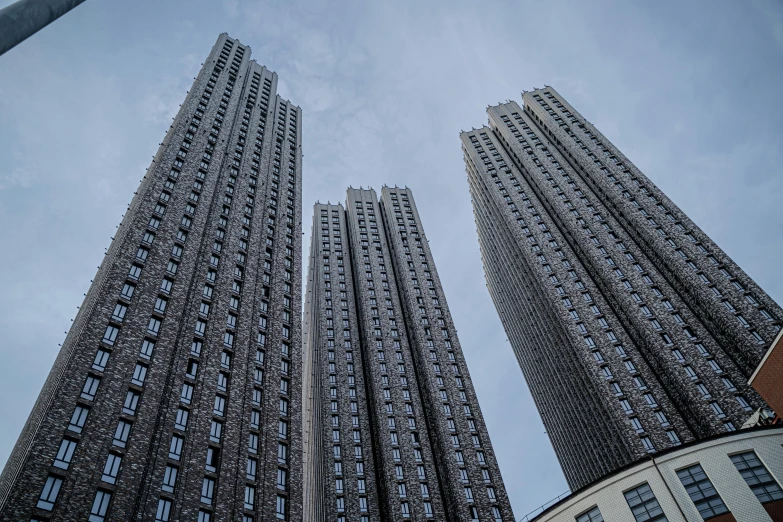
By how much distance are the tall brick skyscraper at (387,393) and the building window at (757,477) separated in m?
40.1

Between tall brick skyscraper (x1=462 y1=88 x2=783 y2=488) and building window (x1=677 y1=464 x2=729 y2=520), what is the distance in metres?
30.4

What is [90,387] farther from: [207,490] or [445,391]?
[445,391]

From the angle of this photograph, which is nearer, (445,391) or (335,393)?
(445,391)

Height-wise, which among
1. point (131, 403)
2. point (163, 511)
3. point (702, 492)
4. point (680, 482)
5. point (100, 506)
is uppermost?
point (131, 403)

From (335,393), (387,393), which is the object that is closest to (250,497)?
(387,393)

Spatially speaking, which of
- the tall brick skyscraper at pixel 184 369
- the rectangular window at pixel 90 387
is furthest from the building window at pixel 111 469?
the rectangular window at pixel 90 387

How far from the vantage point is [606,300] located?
276 feet

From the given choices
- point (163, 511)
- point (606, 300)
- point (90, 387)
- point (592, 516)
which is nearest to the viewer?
point (592, 516)

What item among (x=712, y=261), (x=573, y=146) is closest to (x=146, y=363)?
(x=712, y=261)

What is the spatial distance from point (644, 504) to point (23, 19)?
129ft

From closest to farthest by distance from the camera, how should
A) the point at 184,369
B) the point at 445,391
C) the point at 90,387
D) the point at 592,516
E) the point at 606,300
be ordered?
the point at 592,516
the point at 90,387
the point at 184,369
the point at 606,300
the point at 445,391

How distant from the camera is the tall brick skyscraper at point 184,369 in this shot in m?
41.2

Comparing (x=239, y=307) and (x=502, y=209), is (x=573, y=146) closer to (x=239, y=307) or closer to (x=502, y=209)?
(x=502, y=209)

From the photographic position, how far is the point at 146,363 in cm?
5044
